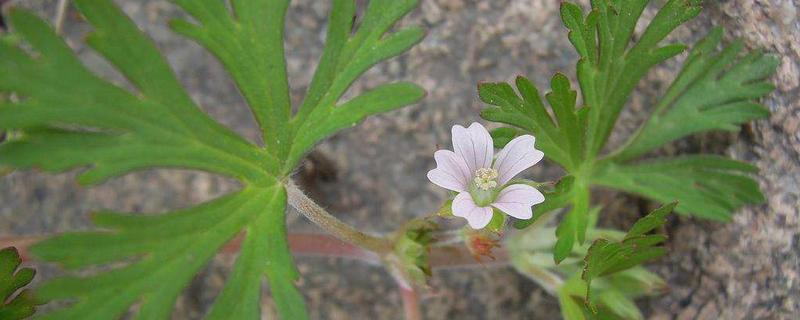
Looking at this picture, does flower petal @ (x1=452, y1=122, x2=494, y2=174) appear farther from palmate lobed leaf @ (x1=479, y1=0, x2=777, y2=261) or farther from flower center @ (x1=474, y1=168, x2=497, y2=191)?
palmate lobed leaf @ (x1=479, y1=0, x2=777, y2=261)

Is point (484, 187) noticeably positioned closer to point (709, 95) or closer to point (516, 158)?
point (516, 158)

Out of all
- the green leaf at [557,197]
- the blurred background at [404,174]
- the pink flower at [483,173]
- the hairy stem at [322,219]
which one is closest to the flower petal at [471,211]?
the pink flower at [483,173]

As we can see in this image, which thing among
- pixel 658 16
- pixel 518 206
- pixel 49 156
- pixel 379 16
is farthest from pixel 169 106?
pixel 658 16

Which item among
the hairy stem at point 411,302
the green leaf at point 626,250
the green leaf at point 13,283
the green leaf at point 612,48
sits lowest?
the hairy stem at point 411,302

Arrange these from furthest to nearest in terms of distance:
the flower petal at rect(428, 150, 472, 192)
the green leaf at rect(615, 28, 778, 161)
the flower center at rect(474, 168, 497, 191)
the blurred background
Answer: the blurred background
the green leaf at rect(615, 28, 778, 161)
the flower center at rect(474, 168, 497, 191)
the flower petal at rect(428, 150, 472, 192)

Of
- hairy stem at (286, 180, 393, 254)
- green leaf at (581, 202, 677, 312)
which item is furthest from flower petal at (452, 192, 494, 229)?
hairy stem at (286, 180, 393, 254)

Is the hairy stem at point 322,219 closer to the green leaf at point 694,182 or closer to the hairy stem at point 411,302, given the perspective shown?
the hairy stem at point 411,302
